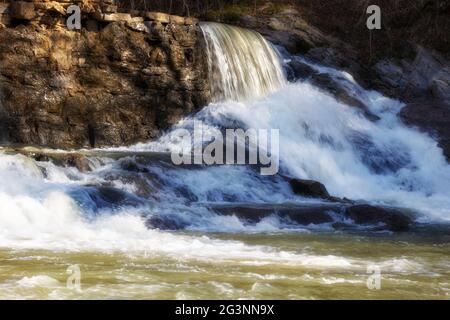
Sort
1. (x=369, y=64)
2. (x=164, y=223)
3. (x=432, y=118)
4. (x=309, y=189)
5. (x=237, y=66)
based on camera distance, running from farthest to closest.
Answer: (x=369, y=64)
(x=432, y=118)
(x=237, y=66)
(x=309, y=189)
(x=164, y=223)

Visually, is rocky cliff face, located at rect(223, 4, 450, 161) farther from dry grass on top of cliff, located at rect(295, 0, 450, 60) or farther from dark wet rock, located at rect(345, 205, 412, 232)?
dark wet rock, located at rect(345, 205, 412, 232)

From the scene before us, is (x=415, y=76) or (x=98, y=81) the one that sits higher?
(x=415, y=76)

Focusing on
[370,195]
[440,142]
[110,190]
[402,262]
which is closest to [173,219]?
[110,190]

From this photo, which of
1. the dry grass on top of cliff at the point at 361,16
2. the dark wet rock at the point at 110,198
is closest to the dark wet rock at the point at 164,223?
the dark wet rock at the point at 110,198

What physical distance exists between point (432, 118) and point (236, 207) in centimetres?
1193

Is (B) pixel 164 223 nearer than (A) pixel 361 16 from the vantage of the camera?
Yes

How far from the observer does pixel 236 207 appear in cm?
1373

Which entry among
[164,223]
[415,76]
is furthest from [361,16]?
[164,223]

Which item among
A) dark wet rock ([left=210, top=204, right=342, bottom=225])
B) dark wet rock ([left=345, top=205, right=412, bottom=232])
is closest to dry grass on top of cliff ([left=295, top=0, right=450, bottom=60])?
dark wet rock ([left=345, top=205, right=412, bottom=232])

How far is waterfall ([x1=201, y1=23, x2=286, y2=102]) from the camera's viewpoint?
2170cm

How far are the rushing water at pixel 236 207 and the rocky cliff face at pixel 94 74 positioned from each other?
2.49ft

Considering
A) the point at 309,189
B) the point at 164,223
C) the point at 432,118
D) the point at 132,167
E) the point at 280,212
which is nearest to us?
the point at 164,223

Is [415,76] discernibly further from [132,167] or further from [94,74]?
[132,167]
